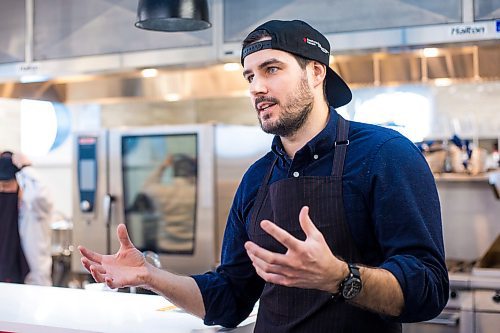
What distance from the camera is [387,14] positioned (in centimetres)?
353

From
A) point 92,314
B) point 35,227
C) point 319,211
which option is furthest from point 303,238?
point 35,227

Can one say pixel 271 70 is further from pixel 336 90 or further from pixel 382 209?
pixel 382 209

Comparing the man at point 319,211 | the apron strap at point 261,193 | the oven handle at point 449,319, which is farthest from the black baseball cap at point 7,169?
the apron strap at point 261,193

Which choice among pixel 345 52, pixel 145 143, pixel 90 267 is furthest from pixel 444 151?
pixel 90 267

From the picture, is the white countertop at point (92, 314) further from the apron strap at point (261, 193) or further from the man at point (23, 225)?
the man at point (23, 225)

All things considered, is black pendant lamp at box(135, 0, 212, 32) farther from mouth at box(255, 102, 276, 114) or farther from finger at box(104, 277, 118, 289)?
finger at box(104, 277, 118, 289)

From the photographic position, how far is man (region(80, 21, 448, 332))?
5.78 feet

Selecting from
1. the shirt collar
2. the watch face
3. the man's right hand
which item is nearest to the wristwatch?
the watch face

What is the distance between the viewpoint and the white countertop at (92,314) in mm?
2279

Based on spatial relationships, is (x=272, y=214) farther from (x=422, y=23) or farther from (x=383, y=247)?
(x=422, y=23)

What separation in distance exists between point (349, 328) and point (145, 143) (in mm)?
3372

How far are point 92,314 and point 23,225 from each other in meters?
2.97

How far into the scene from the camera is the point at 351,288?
1.58 meters

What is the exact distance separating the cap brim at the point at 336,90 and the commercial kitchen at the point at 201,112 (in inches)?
30.3
